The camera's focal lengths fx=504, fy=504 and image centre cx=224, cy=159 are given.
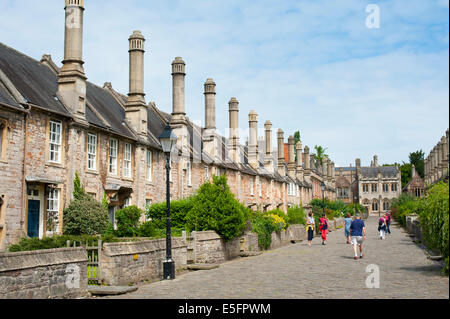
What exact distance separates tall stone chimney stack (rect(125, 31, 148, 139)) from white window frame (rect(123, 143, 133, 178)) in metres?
1.50

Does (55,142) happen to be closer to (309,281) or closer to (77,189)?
(77,189)

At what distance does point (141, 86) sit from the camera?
29344mm

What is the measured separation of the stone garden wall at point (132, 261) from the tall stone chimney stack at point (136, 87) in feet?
41.9

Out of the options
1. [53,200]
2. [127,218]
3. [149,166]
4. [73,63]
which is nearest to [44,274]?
[53,200]

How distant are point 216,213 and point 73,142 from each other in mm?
7020

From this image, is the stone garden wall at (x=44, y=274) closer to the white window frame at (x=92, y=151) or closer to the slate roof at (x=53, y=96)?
the slate roof at (x=53, y=96)

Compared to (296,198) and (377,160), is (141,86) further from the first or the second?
(377,160)

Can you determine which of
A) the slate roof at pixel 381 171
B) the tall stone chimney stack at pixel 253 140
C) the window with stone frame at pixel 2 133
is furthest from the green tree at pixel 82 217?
the slate roof at pixel 381 171

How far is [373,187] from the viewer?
12900 cm

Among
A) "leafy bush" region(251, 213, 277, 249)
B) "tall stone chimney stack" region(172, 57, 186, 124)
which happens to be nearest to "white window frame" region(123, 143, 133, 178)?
"leafy bush" region(251, 213, 277, 249)

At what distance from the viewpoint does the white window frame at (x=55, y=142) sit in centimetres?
2123
